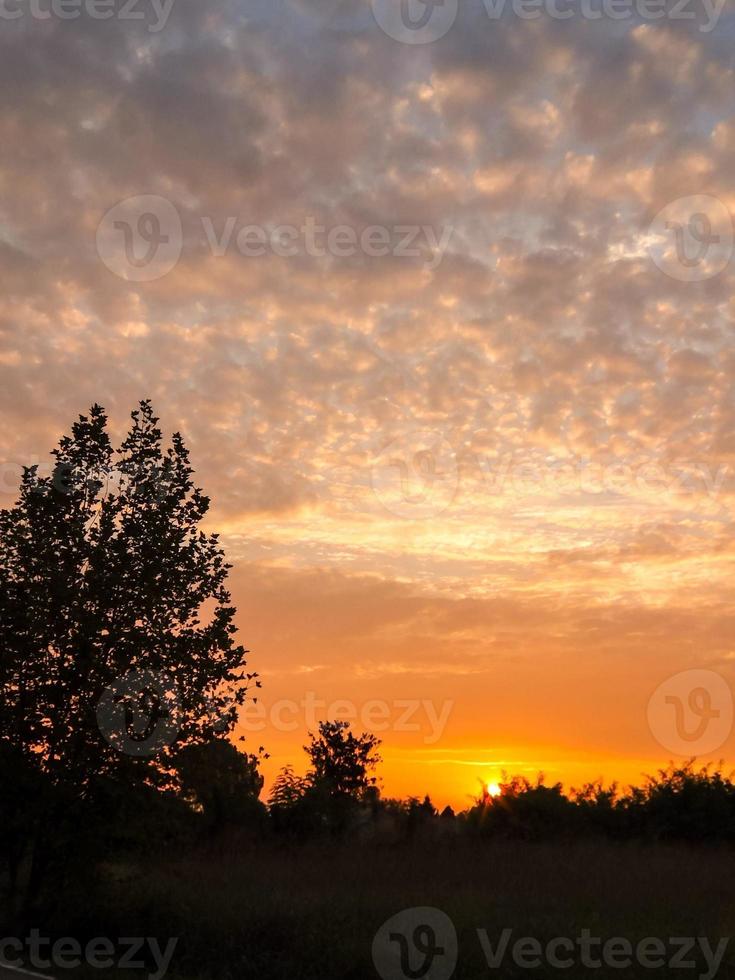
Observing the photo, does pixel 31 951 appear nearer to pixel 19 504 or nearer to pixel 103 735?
pixel 103 735

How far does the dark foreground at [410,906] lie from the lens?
47.4ft

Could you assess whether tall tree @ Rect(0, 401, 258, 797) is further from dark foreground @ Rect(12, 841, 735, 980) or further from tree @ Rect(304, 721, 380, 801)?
tree @ Rect(304, 721, 380, 801)

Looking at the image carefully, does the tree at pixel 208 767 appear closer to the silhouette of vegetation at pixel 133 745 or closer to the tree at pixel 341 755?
the silhouette of vegetation at pixel 133 745

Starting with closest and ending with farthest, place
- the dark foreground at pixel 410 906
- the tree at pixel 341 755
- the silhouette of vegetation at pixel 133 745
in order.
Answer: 1. the dark foreground at pixel 410 906
2. the silhouette of vegetation at pixel 133 745
3. the tree at pixel 341 755

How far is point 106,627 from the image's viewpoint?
20281 mm

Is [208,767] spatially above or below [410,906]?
above

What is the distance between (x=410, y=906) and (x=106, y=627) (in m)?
7.98

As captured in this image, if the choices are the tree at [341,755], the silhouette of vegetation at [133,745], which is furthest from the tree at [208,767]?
the tree at [341,755]

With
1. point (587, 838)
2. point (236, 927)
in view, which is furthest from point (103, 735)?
point (587, 838)

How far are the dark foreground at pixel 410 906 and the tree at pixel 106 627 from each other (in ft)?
8.78

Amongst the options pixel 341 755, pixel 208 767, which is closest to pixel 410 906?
pixel 208 767

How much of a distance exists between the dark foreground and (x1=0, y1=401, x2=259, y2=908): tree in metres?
2.67

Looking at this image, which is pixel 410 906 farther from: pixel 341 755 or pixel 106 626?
pixel 341 755

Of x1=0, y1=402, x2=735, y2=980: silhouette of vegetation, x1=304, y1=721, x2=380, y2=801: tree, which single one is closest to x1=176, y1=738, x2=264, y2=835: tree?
x1=0, y1=402, x2=735, y2=980: silhouette of vegetation
